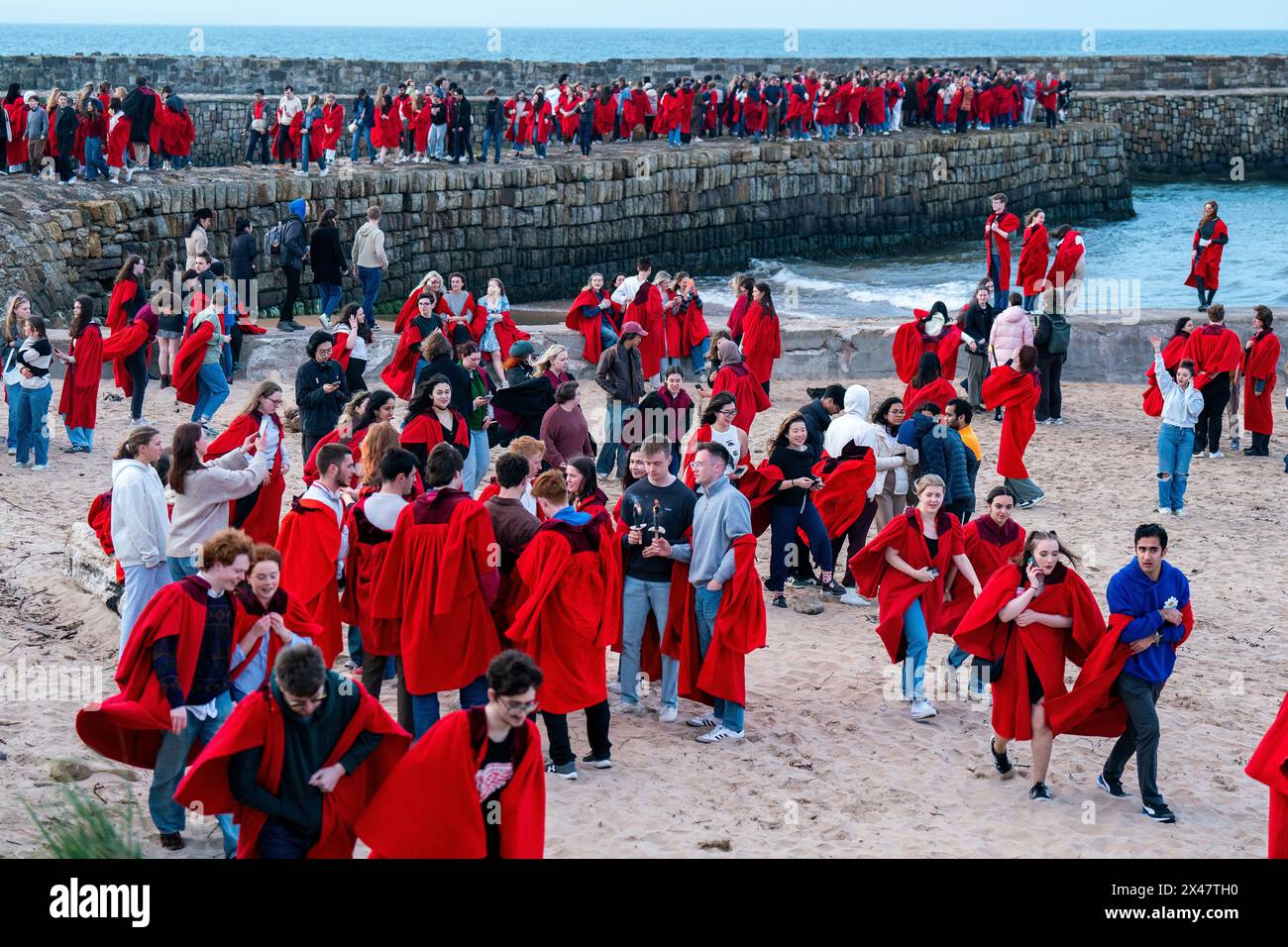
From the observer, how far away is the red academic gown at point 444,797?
4863mm

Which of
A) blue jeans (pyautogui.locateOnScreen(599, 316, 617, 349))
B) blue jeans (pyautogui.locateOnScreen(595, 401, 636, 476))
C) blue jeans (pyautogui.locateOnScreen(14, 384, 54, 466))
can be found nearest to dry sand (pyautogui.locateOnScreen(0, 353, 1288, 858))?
blue jeans (pyautogui.locateOnScreen(14, 384, 54, 466))

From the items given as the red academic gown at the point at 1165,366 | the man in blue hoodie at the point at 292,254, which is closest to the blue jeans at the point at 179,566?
the red academic gown at the point at 1165,366

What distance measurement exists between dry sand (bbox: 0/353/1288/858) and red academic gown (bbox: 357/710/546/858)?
4.70 ft

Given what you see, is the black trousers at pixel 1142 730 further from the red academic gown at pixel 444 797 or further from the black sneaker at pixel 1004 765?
the red academic gown at pixel 444 797

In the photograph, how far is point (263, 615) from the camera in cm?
588

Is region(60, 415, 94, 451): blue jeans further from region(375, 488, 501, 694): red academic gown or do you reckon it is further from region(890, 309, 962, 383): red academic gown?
region(890, 309, 962, 383): red academic gown

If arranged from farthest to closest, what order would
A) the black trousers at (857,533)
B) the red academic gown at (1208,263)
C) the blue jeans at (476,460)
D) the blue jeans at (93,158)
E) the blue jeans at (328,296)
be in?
the blue jeans at (93,158), the red academic gown at (1208,263), the blue jeans at (328,296), the blue jeans at (476,460), the black trousers at (857,533)

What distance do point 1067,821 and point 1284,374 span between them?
10.8 m

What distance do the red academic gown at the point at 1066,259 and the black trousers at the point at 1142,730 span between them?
9.78m

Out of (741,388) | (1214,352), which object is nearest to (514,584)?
(741,388)

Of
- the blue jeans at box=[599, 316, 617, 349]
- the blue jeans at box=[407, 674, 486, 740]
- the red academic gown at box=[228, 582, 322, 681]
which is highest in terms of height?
the blue jeans at box=[599, 316, 617, 349]

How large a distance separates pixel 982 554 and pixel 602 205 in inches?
747

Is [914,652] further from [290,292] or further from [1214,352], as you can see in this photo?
[290,292]

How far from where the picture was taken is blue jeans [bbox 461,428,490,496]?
35.1 ft
